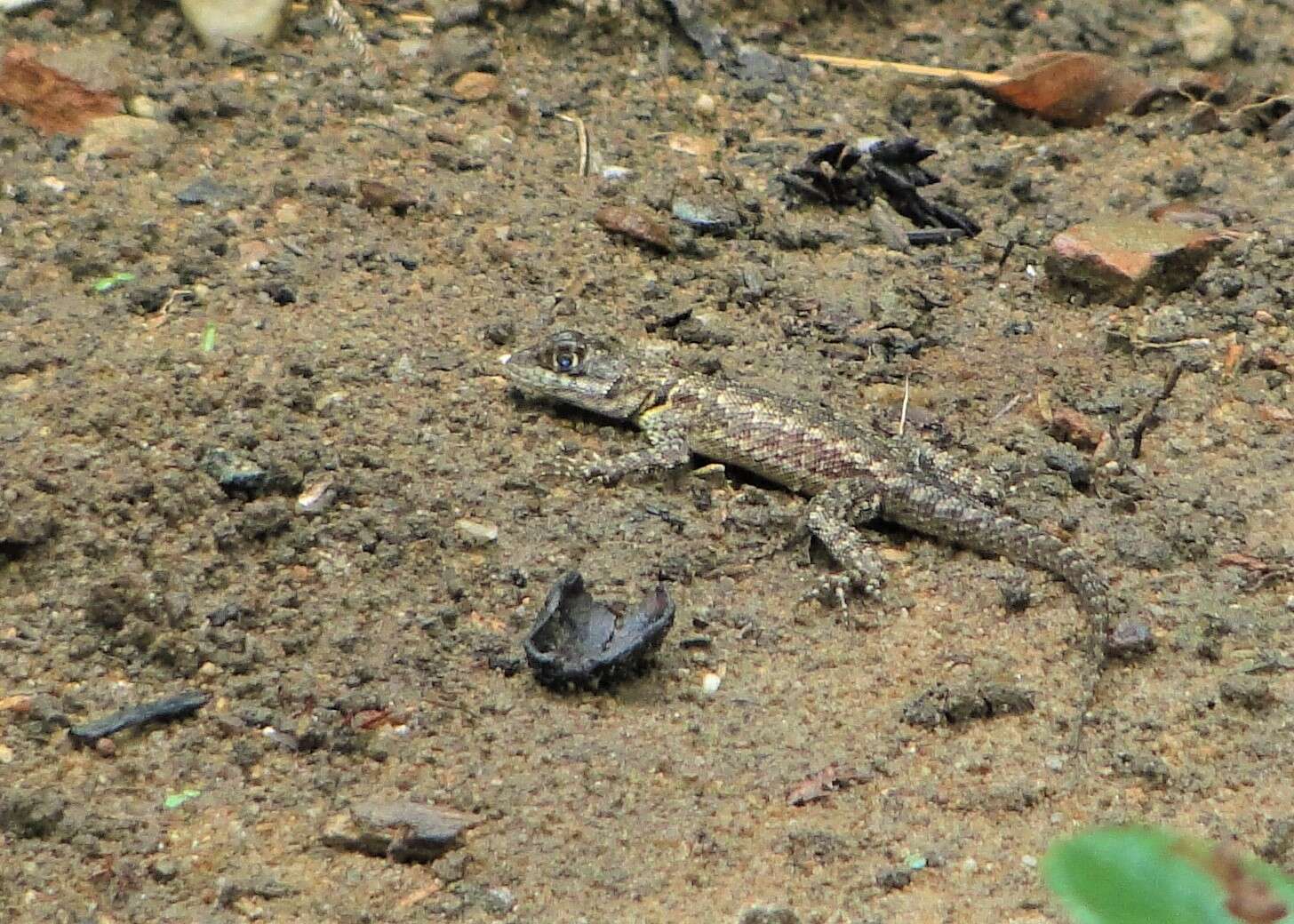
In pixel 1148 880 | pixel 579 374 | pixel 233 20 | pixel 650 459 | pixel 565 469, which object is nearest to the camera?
pixel 1148 880

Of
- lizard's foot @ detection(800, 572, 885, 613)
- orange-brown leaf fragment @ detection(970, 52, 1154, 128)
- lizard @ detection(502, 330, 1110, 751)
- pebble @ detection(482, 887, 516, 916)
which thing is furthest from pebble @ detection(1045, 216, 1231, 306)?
pebble @ detection(482, 887, 516, 916)

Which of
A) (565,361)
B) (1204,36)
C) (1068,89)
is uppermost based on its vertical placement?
(1204,36)

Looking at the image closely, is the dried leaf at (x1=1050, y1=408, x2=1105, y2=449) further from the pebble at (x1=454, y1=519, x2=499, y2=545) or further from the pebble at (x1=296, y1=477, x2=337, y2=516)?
the pebble at (x1=296, y1=477, x2=337, y2=516)

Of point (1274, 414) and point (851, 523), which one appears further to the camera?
point (1274, 414)

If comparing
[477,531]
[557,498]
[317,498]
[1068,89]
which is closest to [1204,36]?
[1068,89]

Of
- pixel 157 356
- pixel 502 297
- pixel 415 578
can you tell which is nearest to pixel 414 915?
pixel 415 578

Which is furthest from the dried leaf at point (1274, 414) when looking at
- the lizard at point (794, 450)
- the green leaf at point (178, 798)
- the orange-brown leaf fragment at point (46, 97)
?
the orange-brown leaf fragment at point (46, 97)

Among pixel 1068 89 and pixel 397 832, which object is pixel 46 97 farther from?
pixel 1068 89

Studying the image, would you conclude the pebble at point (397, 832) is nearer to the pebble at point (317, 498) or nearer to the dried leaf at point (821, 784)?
the dried leaf at point (821, 784)
